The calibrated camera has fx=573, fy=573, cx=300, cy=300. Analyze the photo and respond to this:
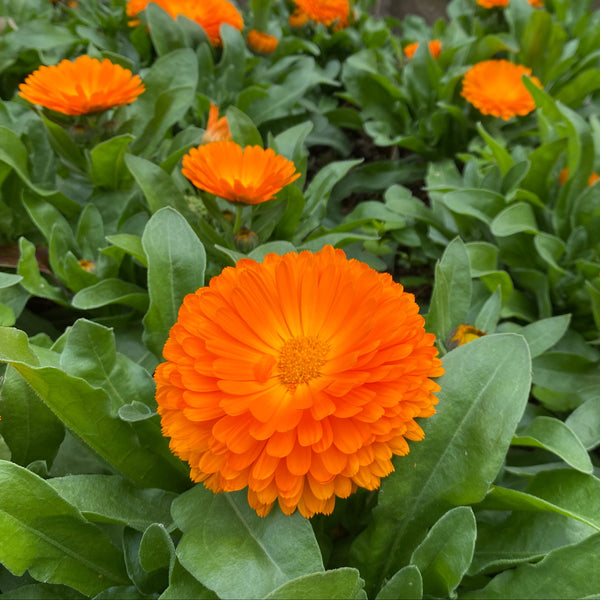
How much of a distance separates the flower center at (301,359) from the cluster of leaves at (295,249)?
16cm

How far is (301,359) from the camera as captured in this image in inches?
28.5

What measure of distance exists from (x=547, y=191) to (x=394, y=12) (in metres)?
2.35

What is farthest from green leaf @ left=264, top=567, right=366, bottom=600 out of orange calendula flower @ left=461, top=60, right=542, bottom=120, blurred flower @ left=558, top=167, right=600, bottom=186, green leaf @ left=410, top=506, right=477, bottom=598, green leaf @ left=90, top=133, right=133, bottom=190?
orange calendula flower @ left=461, top=60, right=542, bottom=120

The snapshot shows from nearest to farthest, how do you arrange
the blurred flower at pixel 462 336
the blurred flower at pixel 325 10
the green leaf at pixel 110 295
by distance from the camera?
the blurred flower at pixel 462 336, the green leaf at pixel 110 295, the blurred flower at pixel 325 10

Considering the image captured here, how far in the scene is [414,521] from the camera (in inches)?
30.5

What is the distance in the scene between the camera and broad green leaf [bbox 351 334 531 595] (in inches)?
28.4

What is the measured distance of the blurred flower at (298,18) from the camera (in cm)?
219

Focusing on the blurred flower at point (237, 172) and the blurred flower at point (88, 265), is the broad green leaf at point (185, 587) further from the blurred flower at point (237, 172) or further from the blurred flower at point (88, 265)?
the blurred flower at point (88, 265)

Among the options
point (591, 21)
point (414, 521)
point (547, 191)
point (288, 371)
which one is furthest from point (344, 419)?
point (591, 21)

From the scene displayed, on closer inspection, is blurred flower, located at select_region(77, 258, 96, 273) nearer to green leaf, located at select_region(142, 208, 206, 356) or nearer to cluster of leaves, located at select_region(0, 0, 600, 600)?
cluster of leaves, located at select_region(0, 0, 600, 600)

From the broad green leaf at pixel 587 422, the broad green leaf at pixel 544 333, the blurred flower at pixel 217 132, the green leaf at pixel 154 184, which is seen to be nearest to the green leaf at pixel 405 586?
the broad green leaf at pixel 587 422

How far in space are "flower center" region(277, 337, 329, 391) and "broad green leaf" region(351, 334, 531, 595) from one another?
0.58 feet

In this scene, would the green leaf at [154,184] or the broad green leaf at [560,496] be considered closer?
the broad green leaf at [560,496]

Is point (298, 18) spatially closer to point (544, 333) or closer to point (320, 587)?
point (544, 333)
